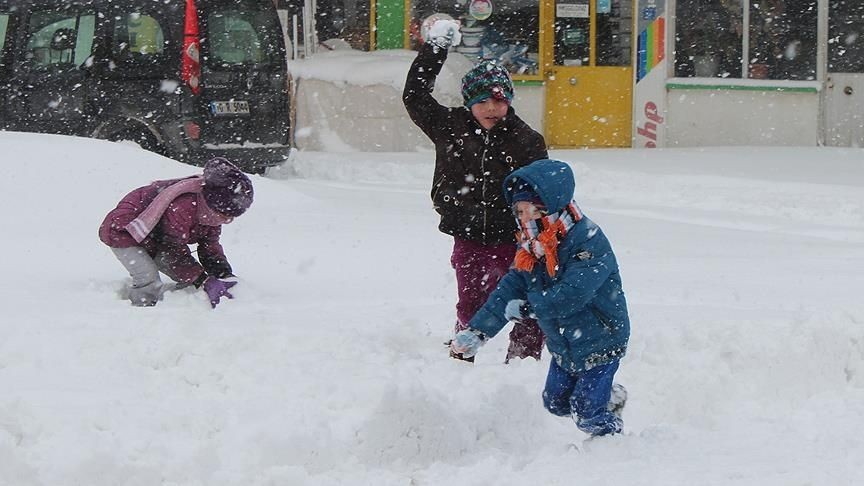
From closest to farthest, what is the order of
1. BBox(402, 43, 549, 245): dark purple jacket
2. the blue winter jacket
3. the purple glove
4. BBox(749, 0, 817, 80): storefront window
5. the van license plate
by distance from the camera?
the blue winter jacket
BBox(402, 43, 549, 245): dark purple jacket
the purple glove
the van license plate
BBox(749, 0, 817, 80): storefront window

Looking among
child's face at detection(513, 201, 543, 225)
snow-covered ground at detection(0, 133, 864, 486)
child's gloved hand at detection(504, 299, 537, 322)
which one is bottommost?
snow-covered ground at detection(0, 133, 864, 486)

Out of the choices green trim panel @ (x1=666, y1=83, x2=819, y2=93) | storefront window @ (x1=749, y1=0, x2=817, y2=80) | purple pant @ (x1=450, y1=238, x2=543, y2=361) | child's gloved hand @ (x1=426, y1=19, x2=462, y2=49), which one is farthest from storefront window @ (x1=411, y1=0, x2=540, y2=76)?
purple pant @ (x1=450, y1=238, x2=543, y2=361)

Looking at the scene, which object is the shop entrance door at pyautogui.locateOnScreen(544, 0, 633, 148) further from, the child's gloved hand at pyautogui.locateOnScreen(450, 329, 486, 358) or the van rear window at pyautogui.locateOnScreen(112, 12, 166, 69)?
the child's gloved hand at pyautogui.locateOnScreen(450, 329, 486, 358)

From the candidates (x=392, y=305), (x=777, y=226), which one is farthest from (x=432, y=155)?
(x=392, y=305)

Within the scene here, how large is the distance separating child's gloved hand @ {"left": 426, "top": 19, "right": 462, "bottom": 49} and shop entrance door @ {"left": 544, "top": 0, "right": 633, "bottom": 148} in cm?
1119

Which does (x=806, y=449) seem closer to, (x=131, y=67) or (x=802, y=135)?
(x=131, y=67)

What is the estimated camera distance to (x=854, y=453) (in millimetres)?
4617

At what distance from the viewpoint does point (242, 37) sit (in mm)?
12734

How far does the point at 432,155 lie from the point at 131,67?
13.8 ft

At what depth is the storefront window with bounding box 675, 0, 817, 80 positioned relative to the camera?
17000 millimetres

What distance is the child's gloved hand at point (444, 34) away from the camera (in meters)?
5.73

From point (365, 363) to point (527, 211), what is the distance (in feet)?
3.22

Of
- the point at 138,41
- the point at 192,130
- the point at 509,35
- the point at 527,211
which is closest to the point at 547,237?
the point at 527,211

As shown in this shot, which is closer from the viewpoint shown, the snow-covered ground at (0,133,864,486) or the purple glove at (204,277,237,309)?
the snow-covered ground at (0,133,864,486)
